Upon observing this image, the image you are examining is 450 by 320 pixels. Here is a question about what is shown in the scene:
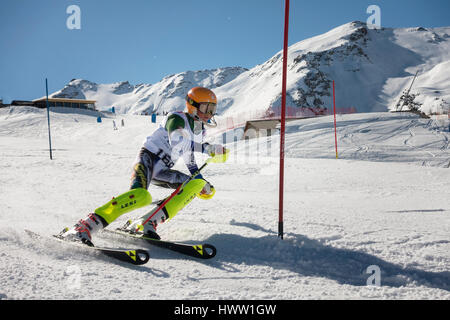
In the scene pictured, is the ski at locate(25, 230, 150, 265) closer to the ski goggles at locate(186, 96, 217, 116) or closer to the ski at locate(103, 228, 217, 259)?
the ski at locate(103, 228, 217, 259)

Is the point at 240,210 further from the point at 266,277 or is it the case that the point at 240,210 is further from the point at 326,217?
the point at 266,277

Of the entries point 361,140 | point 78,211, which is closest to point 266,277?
point 78,211

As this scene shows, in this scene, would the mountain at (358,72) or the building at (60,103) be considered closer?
the building at (60,103)

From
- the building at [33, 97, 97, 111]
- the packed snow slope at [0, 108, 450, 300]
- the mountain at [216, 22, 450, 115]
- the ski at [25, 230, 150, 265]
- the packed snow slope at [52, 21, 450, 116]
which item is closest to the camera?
the packed snow slope at [0, 108, 450, 300]

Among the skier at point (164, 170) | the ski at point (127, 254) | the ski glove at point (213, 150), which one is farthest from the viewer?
the ski glove at point (213, 150)

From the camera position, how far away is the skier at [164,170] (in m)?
2.77

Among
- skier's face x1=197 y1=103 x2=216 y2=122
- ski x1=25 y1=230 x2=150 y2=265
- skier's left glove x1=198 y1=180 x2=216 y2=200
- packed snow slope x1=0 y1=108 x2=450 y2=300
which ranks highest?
skier's face x1=197 y1=103 x2=216 y2=122

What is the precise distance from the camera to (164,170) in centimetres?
348

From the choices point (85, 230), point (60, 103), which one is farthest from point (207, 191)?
point (60, 103)

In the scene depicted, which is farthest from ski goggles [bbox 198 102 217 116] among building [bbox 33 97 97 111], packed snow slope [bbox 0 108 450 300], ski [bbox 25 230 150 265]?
building [bbox 33 97 97 111]

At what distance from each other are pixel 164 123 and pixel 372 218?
2.98 m

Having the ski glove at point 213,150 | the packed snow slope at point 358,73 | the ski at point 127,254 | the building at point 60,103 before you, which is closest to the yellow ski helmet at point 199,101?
the ski glove at point 213,150

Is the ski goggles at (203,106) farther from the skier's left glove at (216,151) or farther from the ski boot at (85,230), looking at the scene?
the ski boot at (85,230)

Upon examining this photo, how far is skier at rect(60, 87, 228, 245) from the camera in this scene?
277cm
